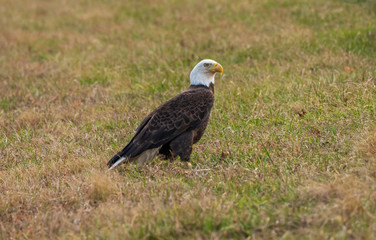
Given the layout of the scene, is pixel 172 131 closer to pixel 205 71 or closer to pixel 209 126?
pixel 205 71

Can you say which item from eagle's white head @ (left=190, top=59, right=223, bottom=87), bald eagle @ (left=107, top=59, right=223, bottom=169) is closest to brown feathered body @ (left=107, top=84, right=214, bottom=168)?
bald eagle @ (left=107, top=59, right=223, bottom=169)

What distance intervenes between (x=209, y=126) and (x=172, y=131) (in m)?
1.33

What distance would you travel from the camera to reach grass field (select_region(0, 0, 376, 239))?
4.47 metres

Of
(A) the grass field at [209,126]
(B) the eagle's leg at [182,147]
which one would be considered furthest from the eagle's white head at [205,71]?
(B) the eagle's leg at [182,147]

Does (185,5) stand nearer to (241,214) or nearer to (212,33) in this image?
(212,33)

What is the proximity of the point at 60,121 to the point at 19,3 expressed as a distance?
11794 millimetres

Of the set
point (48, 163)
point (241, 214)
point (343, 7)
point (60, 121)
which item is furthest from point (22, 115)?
point (343, 7)

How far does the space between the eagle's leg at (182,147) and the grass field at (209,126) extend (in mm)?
153

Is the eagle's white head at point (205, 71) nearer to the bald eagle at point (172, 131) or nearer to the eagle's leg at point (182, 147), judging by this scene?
the bald eagle at point (172, 131)

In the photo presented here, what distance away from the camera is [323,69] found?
9.03 meters

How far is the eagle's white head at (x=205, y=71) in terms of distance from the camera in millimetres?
6875

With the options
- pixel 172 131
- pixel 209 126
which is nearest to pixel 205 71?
pixel 209 126

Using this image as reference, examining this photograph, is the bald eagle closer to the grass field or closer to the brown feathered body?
the brown feathered body

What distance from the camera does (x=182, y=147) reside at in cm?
621
